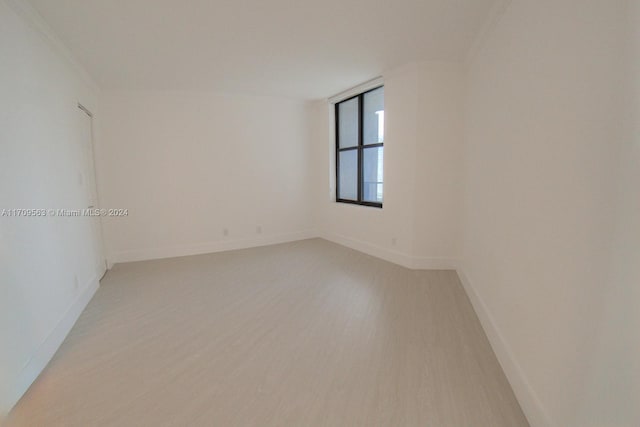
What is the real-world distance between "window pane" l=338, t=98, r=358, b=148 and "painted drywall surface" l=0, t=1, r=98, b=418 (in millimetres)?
3690

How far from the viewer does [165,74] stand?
373 centimetres

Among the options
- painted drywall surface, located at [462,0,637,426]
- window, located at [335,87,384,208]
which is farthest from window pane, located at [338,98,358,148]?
Answer: painted drywall surface, located at [462,0,637,426]

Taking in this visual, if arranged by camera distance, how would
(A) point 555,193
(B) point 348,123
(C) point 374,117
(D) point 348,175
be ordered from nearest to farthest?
(A) point 555,193
(C) point 374,117
(B) point 348,123
(D) point 348,175

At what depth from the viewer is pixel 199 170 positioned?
4.74 meters

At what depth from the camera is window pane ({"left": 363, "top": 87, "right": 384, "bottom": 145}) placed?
4430mm

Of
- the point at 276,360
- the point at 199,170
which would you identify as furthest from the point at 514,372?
the point at 199,170

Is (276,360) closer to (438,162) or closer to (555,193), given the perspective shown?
(555,193)

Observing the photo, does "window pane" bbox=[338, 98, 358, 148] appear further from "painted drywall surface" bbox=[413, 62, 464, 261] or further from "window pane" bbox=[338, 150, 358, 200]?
"painted drywall surface" bbox=[413, 62, 464, 261]

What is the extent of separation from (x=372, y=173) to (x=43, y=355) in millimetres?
4161

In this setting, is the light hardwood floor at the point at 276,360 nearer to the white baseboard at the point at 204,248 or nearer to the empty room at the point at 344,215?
the empty room at the point at 344,215

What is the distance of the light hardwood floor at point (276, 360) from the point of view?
1.55 metres

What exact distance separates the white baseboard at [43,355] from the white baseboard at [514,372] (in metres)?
2.70

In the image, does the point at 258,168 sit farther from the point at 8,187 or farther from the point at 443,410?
the point at 443,410

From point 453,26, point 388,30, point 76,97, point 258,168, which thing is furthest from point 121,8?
point 258,168
